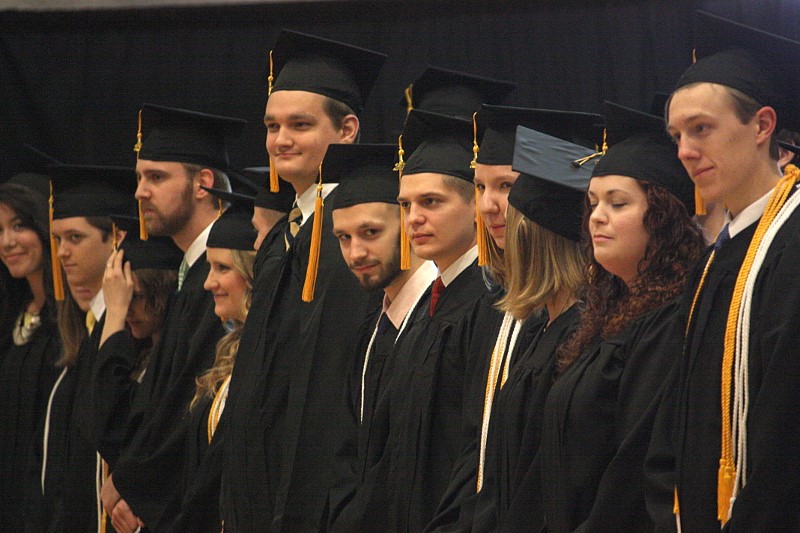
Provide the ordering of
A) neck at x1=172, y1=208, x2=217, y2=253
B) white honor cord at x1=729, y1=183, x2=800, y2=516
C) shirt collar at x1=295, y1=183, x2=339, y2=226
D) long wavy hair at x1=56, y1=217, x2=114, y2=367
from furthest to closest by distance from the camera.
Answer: long wavy hair at x1=56, y1=217, x2=114, y2=367 → neck at x1=172, y1=208, x2=217, y2=253 → shirt collar at x1=295, y1=183, x2=339, y2=226 → white honor cord at x1=729, y1=183, x2=800, y2=516

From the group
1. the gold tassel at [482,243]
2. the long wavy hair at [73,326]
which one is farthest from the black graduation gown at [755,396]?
the long wavy hair at [73,326]

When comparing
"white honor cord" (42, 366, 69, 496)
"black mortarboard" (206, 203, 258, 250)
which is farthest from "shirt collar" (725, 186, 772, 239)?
"white honor cord" (42, 366, 69, 496)

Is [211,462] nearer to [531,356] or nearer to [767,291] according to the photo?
[531,356]

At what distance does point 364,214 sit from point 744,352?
2056 millimetres

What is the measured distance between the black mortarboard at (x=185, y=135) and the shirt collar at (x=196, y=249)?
1.31 ft

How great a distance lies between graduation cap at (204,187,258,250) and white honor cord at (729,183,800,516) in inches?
126

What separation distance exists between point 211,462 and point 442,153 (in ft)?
5.84

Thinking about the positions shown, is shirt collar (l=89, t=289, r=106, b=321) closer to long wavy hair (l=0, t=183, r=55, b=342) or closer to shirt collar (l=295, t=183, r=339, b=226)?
long wavy hair (l=0, t=183, r=55, b=342)

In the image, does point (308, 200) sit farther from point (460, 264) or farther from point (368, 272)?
point (460, 264)

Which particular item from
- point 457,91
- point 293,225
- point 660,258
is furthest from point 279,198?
point 660,258

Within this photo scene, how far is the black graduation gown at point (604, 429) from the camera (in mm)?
3090

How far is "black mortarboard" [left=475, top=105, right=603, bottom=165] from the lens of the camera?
13.1 feet

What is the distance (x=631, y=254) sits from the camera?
10.7 feet

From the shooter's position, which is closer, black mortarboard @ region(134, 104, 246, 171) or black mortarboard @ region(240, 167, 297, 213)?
black mortarboard @ region(240, 167, 297, 213)
